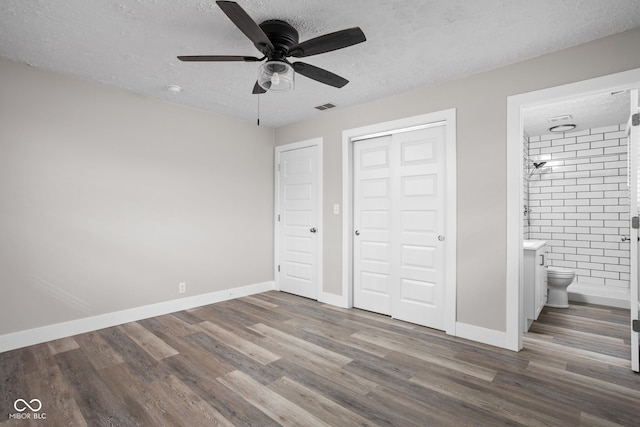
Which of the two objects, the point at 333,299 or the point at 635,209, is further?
the point at 333,299

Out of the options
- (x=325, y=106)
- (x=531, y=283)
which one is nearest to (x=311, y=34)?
(x=325, y=106)

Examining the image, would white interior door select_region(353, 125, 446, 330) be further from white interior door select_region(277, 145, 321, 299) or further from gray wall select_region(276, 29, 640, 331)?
white interior door select_region(277, 145, 321, 299)

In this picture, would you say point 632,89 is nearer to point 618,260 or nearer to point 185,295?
point 618,260

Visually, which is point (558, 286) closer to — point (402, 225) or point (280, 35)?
point (402, 225)

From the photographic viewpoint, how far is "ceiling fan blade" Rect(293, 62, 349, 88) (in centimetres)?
228

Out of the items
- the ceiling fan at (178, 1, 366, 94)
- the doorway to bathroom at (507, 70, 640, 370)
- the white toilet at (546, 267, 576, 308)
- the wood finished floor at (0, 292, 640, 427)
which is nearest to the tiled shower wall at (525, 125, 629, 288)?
the doorway to bathroom at (507, 70, 640, 370)

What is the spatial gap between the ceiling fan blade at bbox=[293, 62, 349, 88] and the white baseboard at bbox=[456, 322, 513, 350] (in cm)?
253

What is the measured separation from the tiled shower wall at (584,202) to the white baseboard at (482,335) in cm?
283

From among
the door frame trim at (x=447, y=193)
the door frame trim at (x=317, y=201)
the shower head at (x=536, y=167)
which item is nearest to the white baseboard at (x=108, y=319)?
the door frame trim at (x=317, y=201)

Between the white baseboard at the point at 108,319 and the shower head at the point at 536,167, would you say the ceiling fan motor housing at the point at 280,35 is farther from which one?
the shower head at the point at 536,167

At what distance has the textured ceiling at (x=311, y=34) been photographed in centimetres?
208

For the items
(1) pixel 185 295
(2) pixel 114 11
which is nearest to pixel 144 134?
(2) pixel 114 11

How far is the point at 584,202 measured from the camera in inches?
185

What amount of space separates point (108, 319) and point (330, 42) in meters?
3.48
